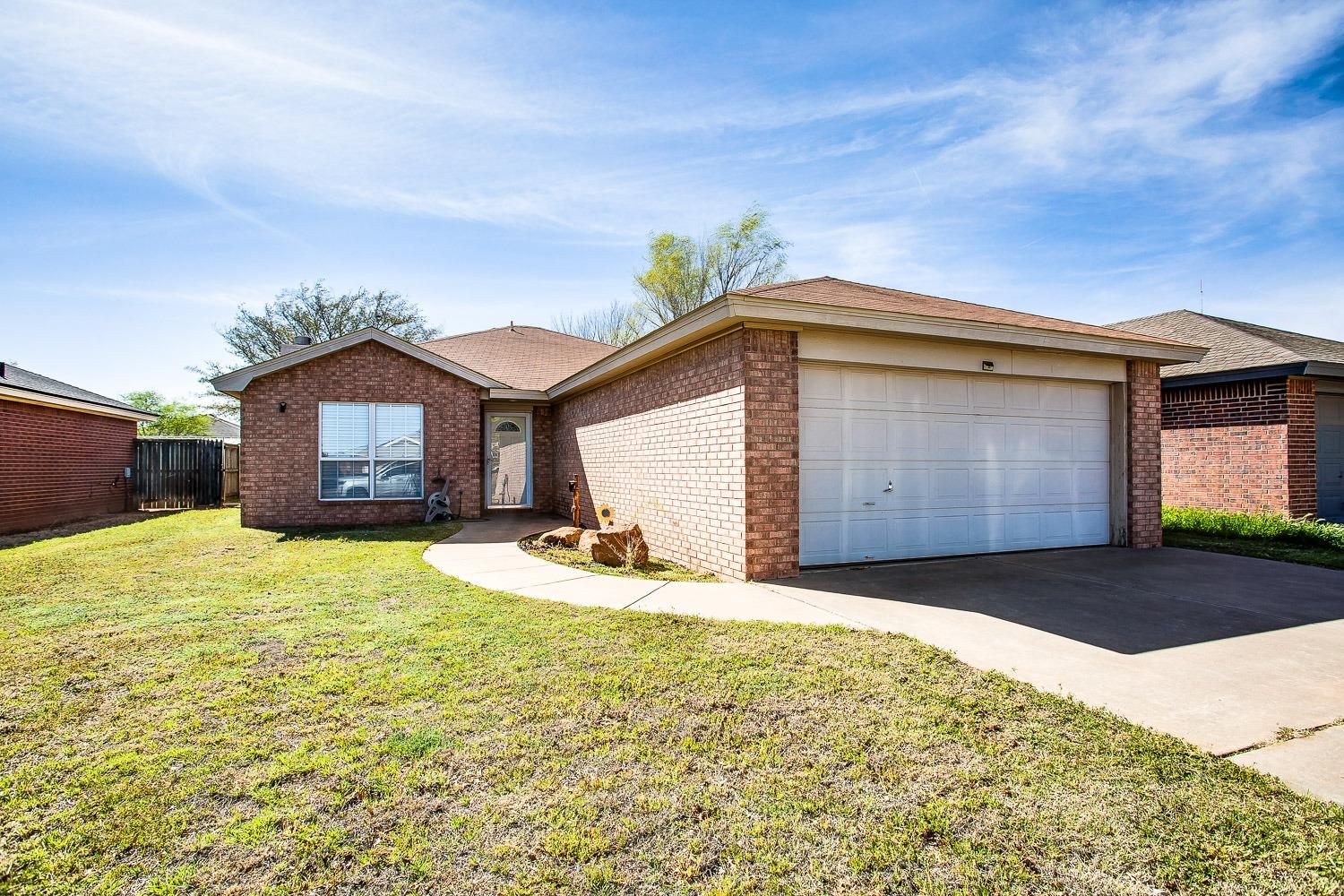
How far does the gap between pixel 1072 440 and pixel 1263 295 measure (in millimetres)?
13816

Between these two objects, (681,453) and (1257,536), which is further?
(1257,536)

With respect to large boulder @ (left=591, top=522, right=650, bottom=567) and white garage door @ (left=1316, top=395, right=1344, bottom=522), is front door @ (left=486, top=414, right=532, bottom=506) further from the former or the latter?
white garage door @ (left=1316, top=395, right=1344, bottom=522)

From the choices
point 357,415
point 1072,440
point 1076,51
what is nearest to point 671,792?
A: point 1072,440

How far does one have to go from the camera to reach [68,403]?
500 inches

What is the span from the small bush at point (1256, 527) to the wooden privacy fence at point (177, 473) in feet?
73.1

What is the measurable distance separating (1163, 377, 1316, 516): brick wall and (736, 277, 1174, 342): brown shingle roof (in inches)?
140

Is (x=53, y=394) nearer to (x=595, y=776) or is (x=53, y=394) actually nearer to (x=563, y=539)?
(x=563, y=539)

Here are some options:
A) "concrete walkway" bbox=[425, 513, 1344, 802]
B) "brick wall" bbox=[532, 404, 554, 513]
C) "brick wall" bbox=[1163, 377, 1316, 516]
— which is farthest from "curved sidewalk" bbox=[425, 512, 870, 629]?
"brick wall" bbox=[1163, 377, 1316, 516]

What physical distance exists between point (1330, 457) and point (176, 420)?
40.4 meters

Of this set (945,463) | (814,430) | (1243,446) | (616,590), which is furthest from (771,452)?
(1243,446)

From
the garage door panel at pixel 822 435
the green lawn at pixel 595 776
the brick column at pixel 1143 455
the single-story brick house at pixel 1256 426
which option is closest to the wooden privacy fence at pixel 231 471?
the green lawn at pixel 595 776

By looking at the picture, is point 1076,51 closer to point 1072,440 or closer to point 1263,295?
point 1072,440

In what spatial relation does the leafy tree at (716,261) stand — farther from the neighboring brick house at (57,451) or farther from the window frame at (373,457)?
the neighboring brick house at (57,451)

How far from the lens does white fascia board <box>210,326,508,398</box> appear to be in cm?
1123
